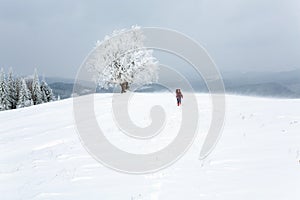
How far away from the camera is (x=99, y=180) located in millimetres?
8633

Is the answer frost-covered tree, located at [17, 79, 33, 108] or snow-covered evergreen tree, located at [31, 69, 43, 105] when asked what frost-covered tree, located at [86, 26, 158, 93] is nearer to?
frost-covered tree, located at [17, 79, 33, 108]

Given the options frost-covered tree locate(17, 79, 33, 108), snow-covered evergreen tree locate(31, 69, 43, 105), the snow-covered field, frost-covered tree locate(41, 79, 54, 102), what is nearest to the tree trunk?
the snow-covered field

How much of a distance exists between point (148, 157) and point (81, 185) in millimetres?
2724

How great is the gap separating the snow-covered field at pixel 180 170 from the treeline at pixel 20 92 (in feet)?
184

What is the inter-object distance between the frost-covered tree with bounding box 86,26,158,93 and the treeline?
30617 millimetres

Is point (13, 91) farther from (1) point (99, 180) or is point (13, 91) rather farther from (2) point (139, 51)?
(1) point (99, 180)

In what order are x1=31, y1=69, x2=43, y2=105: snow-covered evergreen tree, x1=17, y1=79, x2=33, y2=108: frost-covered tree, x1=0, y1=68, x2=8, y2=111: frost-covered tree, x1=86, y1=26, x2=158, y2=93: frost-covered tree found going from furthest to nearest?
x1=31, y1=69, x2=43, y2=105: snow-covered evergreen tree
x1=17, y1=79, x2=33, y2=108: frost-covered tree
x1=0, y1=68, x2=8, y2=111: frost-covered tree
x1=86, y1=26, x2=158, y2=93: frost-covered tree

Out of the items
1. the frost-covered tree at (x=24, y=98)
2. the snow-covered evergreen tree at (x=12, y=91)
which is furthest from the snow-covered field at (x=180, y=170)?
the snow-covered evergreen tree at (x=12, y=91)

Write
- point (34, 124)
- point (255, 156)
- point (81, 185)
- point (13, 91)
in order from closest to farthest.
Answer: point (81, 185), point (255, 156), point (34, 124), point (13, 91)

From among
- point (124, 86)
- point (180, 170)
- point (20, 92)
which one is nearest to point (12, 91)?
point (20, 92)

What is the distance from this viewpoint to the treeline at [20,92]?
6588 cm

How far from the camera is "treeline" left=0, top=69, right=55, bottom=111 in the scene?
65875 mm

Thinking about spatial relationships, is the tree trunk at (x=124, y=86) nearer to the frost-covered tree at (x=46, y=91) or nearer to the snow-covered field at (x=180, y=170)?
the snow-covered field at (x=180, y=170)

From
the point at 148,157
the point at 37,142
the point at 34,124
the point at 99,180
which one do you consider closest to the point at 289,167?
the point at 148,157
